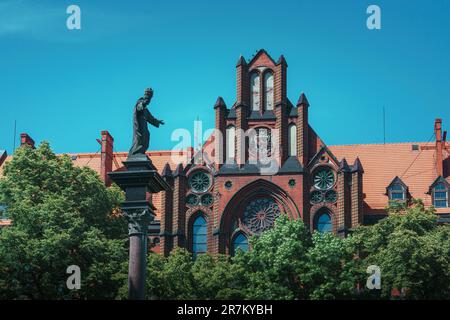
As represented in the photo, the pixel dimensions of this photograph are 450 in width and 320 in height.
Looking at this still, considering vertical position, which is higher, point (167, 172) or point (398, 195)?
point (167, 172)

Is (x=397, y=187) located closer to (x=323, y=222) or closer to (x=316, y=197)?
(x=316, y=197)

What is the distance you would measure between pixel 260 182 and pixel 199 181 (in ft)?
13.9

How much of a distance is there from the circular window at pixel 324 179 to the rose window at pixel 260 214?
314 centimetres

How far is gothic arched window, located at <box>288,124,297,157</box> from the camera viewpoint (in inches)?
2926

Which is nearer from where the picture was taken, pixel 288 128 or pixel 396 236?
pixel 396 236

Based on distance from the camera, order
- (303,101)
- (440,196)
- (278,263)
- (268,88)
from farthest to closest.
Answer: (440,196), (268,88), (303,101), (278,263)

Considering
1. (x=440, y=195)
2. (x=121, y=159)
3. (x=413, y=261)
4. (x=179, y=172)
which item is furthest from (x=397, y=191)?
(x=121, y=159)

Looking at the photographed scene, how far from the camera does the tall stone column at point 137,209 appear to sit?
106ft

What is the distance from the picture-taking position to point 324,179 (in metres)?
73.3

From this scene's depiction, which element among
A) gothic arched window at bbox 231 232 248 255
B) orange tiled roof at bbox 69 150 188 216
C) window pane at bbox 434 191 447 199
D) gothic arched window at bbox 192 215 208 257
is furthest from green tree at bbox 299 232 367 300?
orange tiled roof at bbox 69 150 188 216

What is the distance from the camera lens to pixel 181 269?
59250mm
